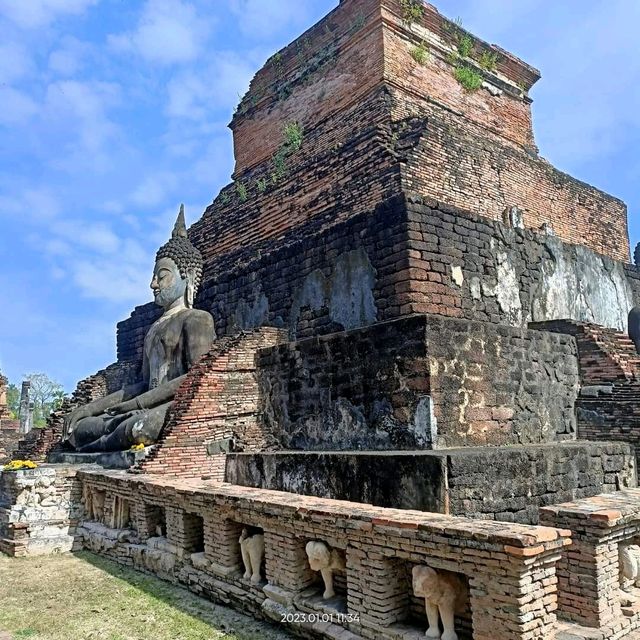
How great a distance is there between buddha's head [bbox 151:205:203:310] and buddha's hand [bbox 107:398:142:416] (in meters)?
1.83

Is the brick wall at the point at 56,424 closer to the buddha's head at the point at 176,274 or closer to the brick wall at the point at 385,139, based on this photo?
the buddha's head at the point at 176,274

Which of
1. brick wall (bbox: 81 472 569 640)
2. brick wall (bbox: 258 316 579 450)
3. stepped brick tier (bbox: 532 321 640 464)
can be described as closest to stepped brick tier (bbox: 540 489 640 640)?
brick wall (bbox: 81 472 569 640)

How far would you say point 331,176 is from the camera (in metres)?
8.89

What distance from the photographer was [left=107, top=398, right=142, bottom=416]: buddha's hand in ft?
27.2

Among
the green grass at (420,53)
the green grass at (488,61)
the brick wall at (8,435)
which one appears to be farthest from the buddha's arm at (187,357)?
the brick wall at (8,435)

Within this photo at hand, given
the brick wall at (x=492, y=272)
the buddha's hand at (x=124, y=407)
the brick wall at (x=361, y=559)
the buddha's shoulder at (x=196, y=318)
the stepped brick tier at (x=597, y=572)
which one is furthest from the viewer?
the buddha's shoulder at (x=196, y=318)

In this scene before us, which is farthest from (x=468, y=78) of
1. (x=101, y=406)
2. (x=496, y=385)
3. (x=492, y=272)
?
(x=101, y=406)

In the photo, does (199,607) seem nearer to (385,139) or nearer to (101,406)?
(101,406)

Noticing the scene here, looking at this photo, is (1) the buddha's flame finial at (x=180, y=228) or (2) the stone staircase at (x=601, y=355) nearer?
(2) the stone staircase at (x=601, y=355)

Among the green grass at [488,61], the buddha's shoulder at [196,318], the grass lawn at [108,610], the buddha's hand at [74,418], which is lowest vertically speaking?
the grass lawn at [108,610]

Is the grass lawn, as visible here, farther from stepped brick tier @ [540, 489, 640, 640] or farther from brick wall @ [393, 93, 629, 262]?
brick wall @ [393, 93, 629, 262]

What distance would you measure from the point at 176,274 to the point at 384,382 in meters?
5.10

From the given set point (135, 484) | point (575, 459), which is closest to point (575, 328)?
point (575, 459)

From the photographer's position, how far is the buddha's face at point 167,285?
959 centimetres
